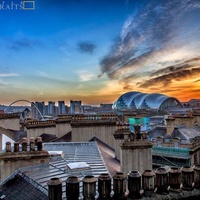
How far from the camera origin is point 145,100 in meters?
115

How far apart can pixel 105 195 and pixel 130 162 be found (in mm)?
3589

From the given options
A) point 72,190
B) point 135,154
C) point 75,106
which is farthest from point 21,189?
point 75,106

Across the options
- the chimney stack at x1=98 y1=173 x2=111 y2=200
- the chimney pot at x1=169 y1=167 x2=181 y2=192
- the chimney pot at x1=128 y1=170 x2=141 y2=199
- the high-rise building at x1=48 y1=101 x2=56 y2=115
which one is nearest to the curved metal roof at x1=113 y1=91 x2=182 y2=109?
the high-rise building at x1=48 y1=101 x2=56 y2=115

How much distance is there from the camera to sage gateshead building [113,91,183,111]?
10752 cm

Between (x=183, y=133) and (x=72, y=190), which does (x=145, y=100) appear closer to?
(x=183, y=133)

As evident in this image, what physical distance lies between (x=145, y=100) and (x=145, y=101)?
616 mm

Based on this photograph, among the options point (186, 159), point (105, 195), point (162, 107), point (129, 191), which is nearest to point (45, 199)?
point (105, 195)

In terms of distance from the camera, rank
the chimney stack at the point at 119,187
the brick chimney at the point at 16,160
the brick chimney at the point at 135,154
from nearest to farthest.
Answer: the chimney stack at the point at 119,187 → the brick chimney at the point at 16,160 → the brick chimney at the point at 135,154

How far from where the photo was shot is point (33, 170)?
805cm

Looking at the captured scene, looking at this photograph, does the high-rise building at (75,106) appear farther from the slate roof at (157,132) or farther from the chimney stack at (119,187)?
the chimney stack at (119,187)

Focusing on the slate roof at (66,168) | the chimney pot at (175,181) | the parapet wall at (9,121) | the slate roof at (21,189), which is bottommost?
the slate roof at (21,189)

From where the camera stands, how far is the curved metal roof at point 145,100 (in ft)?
357

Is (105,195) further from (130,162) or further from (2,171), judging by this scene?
(2,171)

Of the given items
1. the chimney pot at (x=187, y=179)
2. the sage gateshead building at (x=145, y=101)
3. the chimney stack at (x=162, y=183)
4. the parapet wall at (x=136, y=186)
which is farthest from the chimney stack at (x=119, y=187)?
the sage gateshead building at (x=145, y=101)
